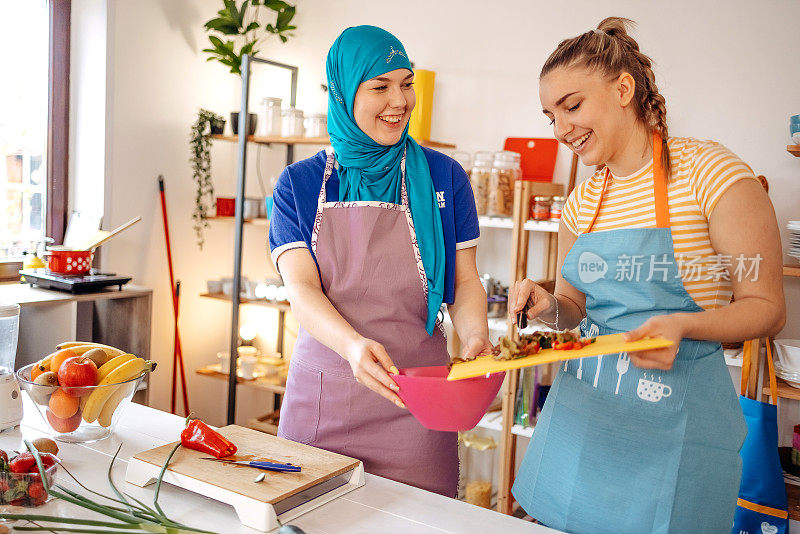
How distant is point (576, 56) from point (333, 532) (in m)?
0.97

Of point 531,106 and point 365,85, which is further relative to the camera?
point 531,106

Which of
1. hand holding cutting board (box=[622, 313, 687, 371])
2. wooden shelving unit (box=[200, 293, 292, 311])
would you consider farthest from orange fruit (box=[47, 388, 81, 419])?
wooden shelving unit (box=[200, 293, 292, 311])

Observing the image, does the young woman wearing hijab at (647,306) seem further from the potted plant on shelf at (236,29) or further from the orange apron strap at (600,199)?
the potted plant on shelf at (236,29)

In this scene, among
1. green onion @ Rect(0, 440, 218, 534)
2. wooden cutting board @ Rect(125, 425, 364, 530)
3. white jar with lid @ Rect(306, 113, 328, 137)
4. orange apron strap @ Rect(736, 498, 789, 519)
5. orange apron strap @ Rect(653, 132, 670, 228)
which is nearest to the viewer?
green onion @ Rect(0, 440, 218, 534)

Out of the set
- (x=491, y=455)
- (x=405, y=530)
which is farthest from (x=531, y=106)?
(x=405, y=530)

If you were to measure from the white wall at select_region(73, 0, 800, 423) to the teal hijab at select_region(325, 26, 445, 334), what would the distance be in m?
1.56

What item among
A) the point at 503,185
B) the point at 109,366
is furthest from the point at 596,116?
the point at 503,185

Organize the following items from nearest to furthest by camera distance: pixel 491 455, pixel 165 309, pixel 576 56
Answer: pixel 576 56 < pixel 491 455 < pixel 165 309

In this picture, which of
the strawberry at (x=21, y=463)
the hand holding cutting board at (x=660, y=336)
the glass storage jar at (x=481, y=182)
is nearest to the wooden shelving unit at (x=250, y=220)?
the glass storage jar at (x=481, y=182)

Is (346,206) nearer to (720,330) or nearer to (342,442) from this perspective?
(342,442)

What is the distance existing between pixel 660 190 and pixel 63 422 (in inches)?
48.9

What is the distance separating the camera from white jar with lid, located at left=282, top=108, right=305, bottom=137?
339cm

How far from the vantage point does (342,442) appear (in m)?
1.66

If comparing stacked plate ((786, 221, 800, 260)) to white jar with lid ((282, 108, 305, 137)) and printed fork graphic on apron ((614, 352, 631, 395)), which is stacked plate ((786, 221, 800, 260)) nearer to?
printed fork graphic on apron ((614, 352, 631, 395))
